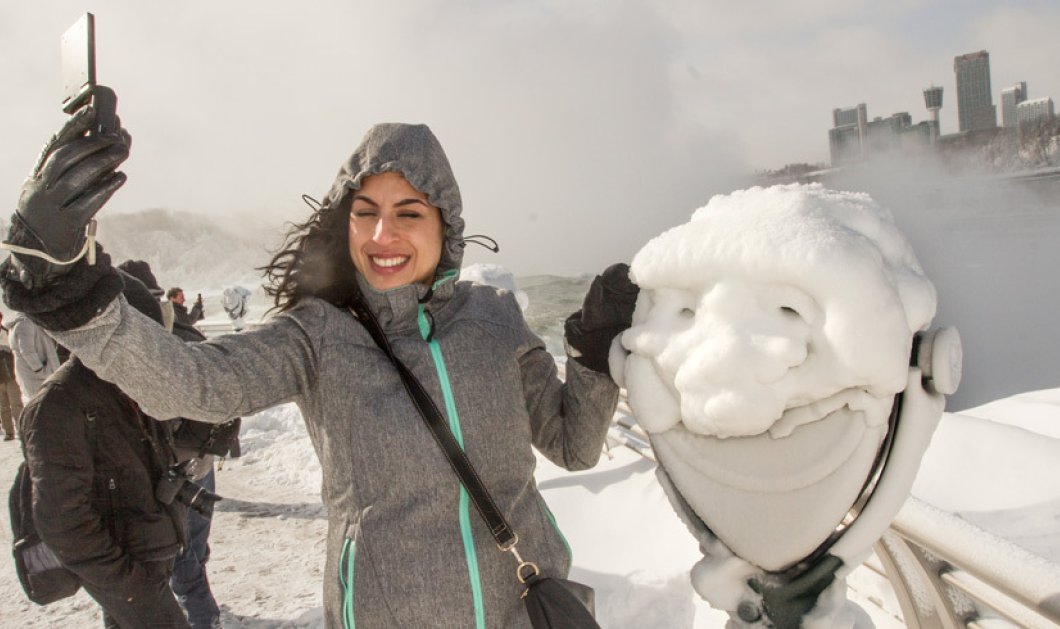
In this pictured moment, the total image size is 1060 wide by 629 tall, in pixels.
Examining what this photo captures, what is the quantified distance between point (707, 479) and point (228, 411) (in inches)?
37.8

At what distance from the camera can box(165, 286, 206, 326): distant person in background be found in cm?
317

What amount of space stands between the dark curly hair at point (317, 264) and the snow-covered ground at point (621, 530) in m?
1.71

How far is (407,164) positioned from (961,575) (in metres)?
1.47

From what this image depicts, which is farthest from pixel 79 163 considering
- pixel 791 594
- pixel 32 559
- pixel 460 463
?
pixel 32 559

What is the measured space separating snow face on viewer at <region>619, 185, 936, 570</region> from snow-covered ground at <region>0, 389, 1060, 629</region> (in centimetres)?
105

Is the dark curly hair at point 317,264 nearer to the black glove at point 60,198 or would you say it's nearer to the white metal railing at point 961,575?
the black glove at point 60,198

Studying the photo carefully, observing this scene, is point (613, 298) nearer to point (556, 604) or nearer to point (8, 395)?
point (556, 604)

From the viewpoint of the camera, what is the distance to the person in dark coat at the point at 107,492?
2113 mm

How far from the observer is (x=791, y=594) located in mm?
1047

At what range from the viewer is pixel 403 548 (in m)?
1.41

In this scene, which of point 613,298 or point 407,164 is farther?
point 407,164

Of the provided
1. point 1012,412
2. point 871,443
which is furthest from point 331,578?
point 1012,412

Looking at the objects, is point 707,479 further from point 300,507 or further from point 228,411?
point 300,507

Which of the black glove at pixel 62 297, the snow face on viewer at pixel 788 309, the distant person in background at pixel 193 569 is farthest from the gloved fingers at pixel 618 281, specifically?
the distant person in background at pixel 193 569
